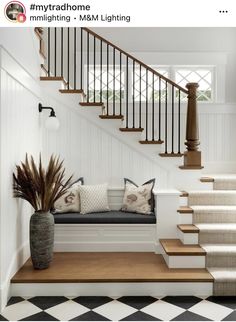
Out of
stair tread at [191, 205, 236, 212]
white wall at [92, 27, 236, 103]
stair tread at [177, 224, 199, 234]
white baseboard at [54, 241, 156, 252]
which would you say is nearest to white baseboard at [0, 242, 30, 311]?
white baseboard at [54, 241, 156, 252]

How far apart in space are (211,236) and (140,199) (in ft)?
3.35

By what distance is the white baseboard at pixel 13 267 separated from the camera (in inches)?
126

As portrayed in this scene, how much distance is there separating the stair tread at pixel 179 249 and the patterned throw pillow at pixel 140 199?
538 mm

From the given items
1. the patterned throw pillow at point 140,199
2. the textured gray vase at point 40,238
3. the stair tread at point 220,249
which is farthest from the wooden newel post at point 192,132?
the textured gray vase at point 40,238

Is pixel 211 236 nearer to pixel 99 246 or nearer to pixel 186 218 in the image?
pixel 186 218

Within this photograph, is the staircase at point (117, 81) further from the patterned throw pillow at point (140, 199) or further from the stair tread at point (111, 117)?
the patterned throw pillow at point (140, 199)

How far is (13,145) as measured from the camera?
361 cm

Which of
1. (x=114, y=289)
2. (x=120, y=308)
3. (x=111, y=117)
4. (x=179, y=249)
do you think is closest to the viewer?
(x=120, y=308)

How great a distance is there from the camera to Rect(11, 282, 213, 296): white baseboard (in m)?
3.46

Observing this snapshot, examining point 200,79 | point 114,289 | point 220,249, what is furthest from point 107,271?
point 200,79

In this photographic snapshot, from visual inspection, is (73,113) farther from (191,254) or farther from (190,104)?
(191,254)

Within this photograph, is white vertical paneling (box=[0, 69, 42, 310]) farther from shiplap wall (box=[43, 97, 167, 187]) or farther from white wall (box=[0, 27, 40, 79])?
shiplap wall (box=[43, 97, 167, 187])

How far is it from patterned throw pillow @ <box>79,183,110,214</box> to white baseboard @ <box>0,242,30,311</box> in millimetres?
867

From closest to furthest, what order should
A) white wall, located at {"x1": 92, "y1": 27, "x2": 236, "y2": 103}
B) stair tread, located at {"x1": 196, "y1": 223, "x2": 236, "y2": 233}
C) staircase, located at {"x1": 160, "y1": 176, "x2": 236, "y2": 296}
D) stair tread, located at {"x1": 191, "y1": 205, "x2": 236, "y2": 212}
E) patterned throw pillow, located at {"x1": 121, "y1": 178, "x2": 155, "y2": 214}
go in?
1. staircase, located at {"x1": 160, "y1": 176, "x2": 236, "y2": 296}
2. stair tread, located at {"x1": 196, "y1": 223, "x2": 236, "y2": 233}
3. stair tread, located at {"x1": 191, "y1": 205, "x2": 236, "y2": 212}
4. patterned throw pillow, located at {"x1": 121, "y1": 178, "x2": 155, "y2": 214}
5. white wall, located at {"x1": 92, "y1": 27, "x2": 236, "y2": 103}
